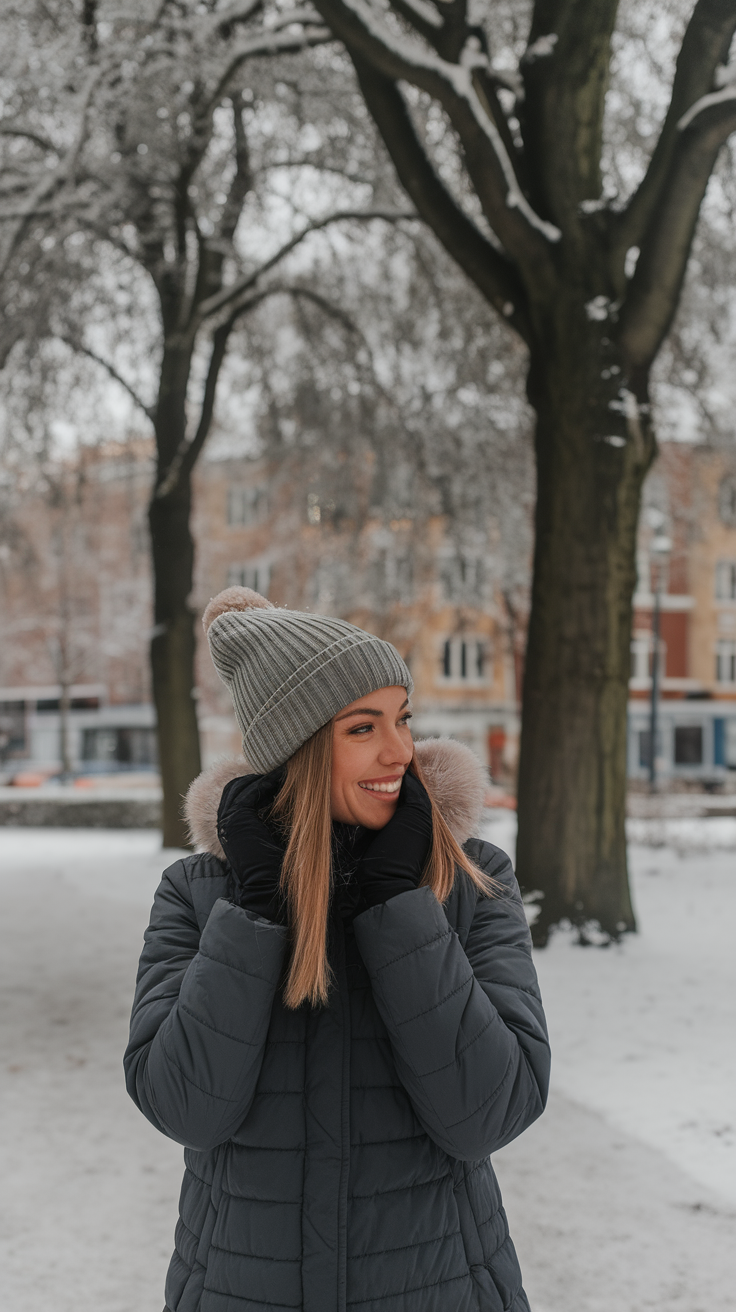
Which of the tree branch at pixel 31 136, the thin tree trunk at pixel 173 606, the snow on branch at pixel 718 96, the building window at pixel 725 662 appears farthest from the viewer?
the building window at pixel 725 662

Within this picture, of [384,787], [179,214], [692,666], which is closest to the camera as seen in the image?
[384,787]

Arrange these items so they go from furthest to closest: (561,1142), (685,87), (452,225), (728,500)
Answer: (728,500) < (452,225) < (685,87) < (561,1142)

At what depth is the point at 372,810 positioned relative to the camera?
1.88 metres

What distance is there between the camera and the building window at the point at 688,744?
141 feet

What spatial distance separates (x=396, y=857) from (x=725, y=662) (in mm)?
44157

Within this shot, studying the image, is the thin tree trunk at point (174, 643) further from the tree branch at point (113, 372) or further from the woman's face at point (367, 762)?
the woman's face at point (367, 762)

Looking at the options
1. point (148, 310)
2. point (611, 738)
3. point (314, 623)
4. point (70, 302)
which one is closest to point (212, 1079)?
point (314, 623)

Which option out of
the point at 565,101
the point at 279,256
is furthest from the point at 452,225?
the point at 279,256

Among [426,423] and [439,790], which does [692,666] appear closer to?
[426,423]

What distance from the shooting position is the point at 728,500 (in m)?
14.8

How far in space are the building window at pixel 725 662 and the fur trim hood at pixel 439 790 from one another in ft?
143

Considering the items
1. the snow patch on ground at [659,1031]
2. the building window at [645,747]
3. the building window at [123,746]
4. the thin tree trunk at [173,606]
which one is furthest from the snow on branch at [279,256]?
the building window at [123,746]

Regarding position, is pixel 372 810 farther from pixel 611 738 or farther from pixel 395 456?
pixel 395 456

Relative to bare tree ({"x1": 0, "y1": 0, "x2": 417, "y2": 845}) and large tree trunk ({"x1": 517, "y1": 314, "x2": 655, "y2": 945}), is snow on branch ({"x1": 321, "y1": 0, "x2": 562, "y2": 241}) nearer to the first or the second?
large tree trunk ({"x1": 517, "y1": 314, "x2": 655, "y2": 945})
